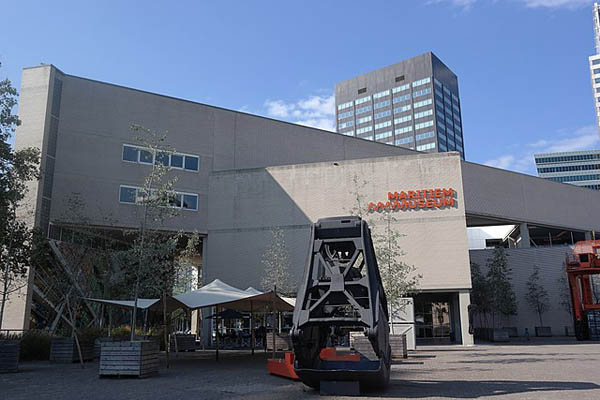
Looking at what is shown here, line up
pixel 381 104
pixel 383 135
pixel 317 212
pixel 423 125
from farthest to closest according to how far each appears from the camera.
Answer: pixel 381 104, pixel 383 135, pixel 423 125, pixel 317 212

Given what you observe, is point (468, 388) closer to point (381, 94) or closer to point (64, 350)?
point (64, 350)

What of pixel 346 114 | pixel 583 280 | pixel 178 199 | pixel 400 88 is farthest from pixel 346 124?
pixel 178 199

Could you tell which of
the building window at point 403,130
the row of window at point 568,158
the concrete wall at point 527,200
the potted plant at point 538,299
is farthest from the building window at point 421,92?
the potted plant at point 538,299

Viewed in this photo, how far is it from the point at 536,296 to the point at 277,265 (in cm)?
2026

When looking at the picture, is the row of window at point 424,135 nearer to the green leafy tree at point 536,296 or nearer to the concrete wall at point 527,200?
the concrete wall at point 527,200

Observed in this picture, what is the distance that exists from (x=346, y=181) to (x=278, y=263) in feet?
21.9

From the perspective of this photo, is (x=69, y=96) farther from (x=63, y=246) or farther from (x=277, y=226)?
(x=277, y=226)

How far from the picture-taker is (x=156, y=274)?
14.4 metres

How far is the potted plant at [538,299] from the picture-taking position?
122 ft

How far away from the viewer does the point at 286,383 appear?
465 inches

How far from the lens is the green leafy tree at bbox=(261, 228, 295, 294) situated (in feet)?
90.3

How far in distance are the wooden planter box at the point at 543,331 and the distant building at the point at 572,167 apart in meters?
96.0

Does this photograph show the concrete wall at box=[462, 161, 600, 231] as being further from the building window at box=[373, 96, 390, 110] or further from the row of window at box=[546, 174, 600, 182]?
the row of window at box=[546, 174, 600, 182]

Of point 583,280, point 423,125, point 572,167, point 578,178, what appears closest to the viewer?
point 583,280
